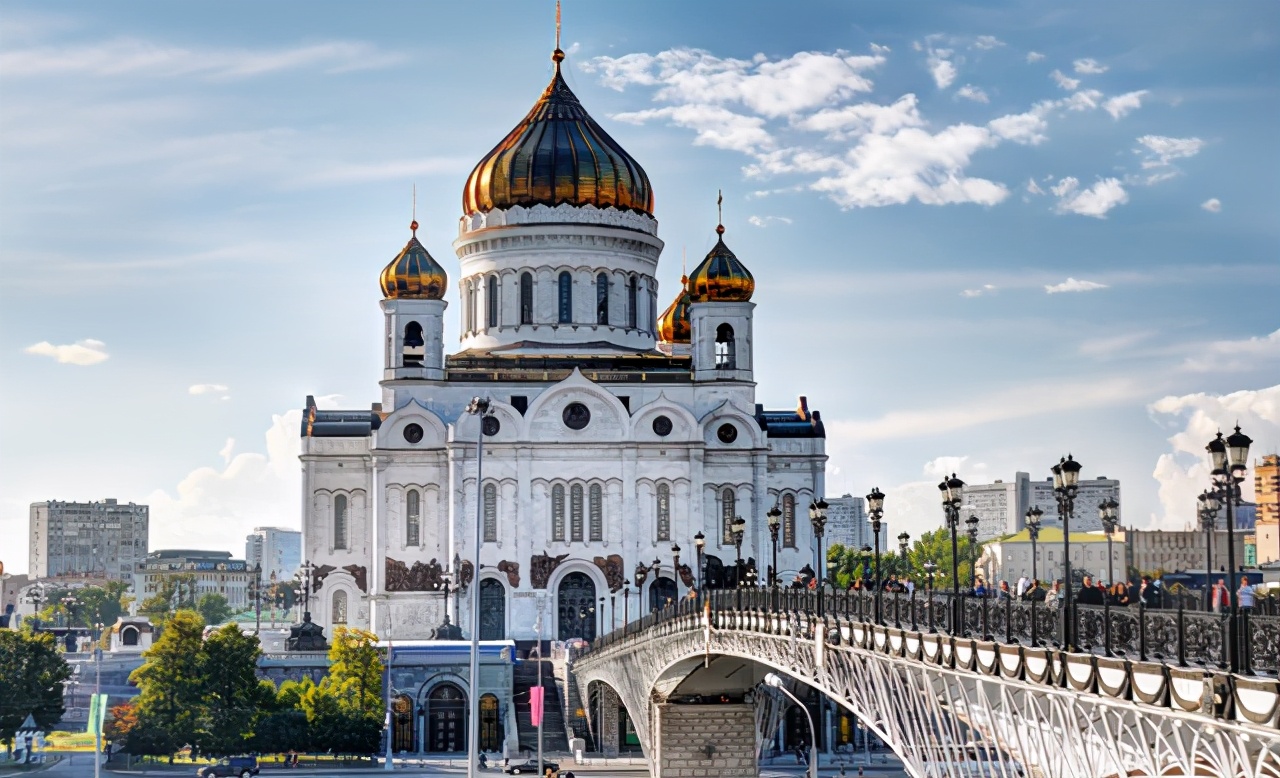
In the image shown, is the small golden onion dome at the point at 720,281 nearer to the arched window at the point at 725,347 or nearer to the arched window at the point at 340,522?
the arched window at the point at 725,347

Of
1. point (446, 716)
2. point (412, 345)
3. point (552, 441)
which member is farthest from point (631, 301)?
point (446, 716)

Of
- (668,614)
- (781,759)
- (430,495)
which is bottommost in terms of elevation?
(781,759)

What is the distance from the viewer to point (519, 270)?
86.0 meters

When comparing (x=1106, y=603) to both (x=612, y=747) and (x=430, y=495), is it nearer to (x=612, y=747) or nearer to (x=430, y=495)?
(x=612, y=747)

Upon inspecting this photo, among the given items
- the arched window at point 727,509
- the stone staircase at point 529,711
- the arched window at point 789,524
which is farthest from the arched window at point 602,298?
the stone staircase at point 529,711

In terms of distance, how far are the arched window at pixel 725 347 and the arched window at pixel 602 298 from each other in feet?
16.1

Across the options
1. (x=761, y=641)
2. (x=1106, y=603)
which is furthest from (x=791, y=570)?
(x=1106, y=603)

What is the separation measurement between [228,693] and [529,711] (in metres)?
10.1

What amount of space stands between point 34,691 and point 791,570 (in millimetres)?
29532

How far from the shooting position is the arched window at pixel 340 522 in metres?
82.2

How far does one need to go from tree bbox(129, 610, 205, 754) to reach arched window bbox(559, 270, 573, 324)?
22085mm

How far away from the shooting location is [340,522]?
82500mm

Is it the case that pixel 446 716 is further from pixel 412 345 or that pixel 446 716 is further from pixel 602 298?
pixel 602 298

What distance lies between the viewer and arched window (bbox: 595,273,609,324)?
282 feet
